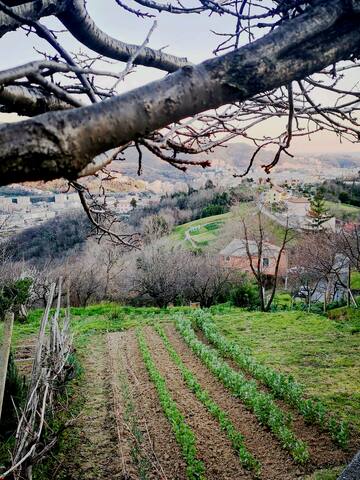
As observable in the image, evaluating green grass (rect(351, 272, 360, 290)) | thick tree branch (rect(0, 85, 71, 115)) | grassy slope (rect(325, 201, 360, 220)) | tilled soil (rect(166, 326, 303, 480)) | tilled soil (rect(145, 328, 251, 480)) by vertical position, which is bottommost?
green grass (rect(351, 272, 360, 290))

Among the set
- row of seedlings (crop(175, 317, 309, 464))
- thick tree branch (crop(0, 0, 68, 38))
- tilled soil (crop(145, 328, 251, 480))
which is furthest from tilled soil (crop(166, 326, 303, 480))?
thick tree branch (crop(0, 0, 68, 38))

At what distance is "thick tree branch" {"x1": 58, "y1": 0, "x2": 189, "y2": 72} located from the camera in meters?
2.58

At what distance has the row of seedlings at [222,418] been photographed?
592 cm

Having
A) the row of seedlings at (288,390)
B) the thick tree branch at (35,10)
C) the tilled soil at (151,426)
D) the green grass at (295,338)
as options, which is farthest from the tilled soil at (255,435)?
the thick tree branch at (35,10)

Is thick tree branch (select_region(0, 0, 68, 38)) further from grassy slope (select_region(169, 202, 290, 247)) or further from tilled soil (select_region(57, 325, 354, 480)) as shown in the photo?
grassy slope (select_region(169, 202, 290, 247))

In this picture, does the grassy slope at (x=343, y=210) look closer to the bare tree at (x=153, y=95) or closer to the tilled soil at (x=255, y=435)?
the tilled soil at (x=255, y=435)

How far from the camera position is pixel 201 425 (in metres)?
7.18

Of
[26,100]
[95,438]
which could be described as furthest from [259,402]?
[26,100]

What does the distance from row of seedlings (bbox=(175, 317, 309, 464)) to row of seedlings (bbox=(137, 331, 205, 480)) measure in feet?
4.45

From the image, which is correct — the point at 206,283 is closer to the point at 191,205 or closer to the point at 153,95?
the point at 153,95

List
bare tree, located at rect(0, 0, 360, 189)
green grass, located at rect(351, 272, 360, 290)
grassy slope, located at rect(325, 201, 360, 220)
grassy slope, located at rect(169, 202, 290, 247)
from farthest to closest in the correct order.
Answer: grassy slope, located at rect(169, 202, 290, 247) → grassy slope, located at rect(325, 201, 360, 220) → green grass, located at rect(351, 272, 360, 290) → bare tree, located at rect(0, 0, 360, 189)

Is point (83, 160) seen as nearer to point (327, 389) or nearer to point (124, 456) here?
point (124, 456)

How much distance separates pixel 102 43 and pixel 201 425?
6.61 metres

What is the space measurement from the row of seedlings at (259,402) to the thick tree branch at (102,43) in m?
5.84
